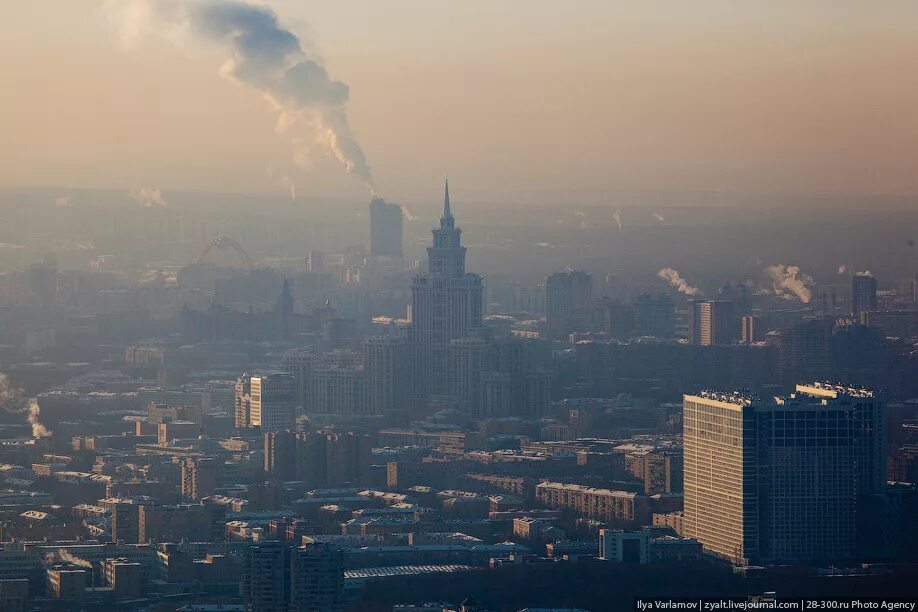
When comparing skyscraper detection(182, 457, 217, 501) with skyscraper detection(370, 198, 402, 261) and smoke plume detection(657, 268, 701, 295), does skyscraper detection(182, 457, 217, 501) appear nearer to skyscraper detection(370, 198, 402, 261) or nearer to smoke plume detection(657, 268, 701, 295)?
skyscraper detection(370, 198, 402, 261)

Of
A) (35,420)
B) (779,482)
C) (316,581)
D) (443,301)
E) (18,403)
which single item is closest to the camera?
(316,581)

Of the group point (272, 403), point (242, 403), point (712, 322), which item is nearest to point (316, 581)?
point (272, 403)

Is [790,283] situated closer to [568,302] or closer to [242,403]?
[568,302]

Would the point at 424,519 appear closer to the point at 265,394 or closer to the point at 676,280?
the point at 265,394


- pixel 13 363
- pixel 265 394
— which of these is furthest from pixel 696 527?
pixel 13 363

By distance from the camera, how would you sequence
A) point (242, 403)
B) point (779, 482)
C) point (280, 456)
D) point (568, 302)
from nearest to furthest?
point (779, 482), point (280, 456), point (242, 403), point (568, 302)

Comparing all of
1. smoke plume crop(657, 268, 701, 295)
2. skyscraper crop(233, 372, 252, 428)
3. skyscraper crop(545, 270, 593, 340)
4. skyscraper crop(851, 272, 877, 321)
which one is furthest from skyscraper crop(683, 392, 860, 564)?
skyscraper crop(545, 270, 593, 340)
